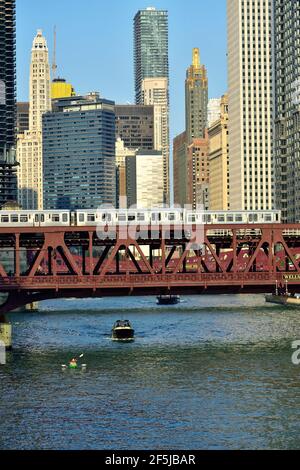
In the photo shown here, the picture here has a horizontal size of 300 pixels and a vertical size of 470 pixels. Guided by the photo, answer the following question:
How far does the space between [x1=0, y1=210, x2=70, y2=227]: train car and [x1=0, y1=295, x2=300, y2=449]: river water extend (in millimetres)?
14644

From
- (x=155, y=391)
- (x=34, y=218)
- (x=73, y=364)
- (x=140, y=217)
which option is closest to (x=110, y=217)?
(x=140, y=217)

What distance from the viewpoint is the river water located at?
69.2 m

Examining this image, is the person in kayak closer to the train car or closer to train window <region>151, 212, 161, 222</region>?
the train car

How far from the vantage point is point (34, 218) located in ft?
446

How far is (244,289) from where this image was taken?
12462 centimetres

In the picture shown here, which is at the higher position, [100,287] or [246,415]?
[100,287]

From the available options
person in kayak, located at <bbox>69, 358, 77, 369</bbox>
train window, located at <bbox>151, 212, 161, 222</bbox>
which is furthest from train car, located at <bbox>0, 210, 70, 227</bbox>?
person in kayak, located at <bbox>69, 358, 77, 369</bbox>

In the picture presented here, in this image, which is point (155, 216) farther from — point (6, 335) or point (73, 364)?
point (73, 364)

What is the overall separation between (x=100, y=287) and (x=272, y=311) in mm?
75331
